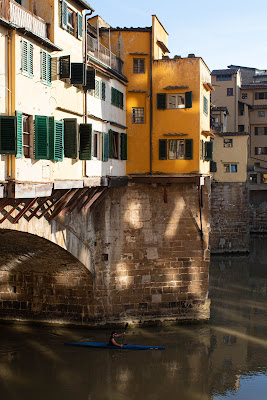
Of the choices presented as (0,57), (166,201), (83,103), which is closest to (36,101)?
(0,57)

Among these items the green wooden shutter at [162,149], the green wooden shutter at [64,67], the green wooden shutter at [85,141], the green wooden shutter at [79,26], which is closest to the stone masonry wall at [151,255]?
the green wooden shutter at [162,149]

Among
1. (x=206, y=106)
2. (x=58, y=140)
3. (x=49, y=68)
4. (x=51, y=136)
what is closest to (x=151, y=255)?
(x=206, y=106)

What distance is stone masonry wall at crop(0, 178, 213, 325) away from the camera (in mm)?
23984

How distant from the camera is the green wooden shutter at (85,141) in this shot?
64.0 feet

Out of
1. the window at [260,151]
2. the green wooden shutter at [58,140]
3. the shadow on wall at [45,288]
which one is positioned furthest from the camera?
the window at [260,151]

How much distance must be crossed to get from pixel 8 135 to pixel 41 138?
1926 millimetres

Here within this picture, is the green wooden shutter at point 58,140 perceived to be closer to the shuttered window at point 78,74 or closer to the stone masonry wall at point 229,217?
the shuttered window at point 78,74

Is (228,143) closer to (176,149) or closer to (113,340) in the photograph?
(176,149)

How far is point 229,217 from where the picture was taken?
48438 mm

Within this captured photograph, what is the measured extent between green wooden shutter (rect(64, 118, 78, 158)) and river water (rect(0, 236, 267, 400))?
337 inches

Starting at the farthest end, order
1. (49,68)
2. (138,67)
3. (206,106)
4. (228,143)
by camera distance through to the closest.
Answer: (228,143) < (206,106) < (138,67) < (49,68)

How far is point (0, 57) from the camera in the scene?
14.2 metres

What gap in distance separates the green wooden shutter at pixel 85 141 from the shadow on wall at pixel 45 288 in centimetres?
493

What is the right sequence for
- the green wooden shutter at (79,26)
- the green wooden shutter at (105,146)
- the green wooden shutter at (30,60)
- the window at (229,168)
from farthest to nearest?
the window at (229,168), the green wooden shutter at (105,146), the green wooden shutter at (79,26), the green wooden shutter at (30,60)
